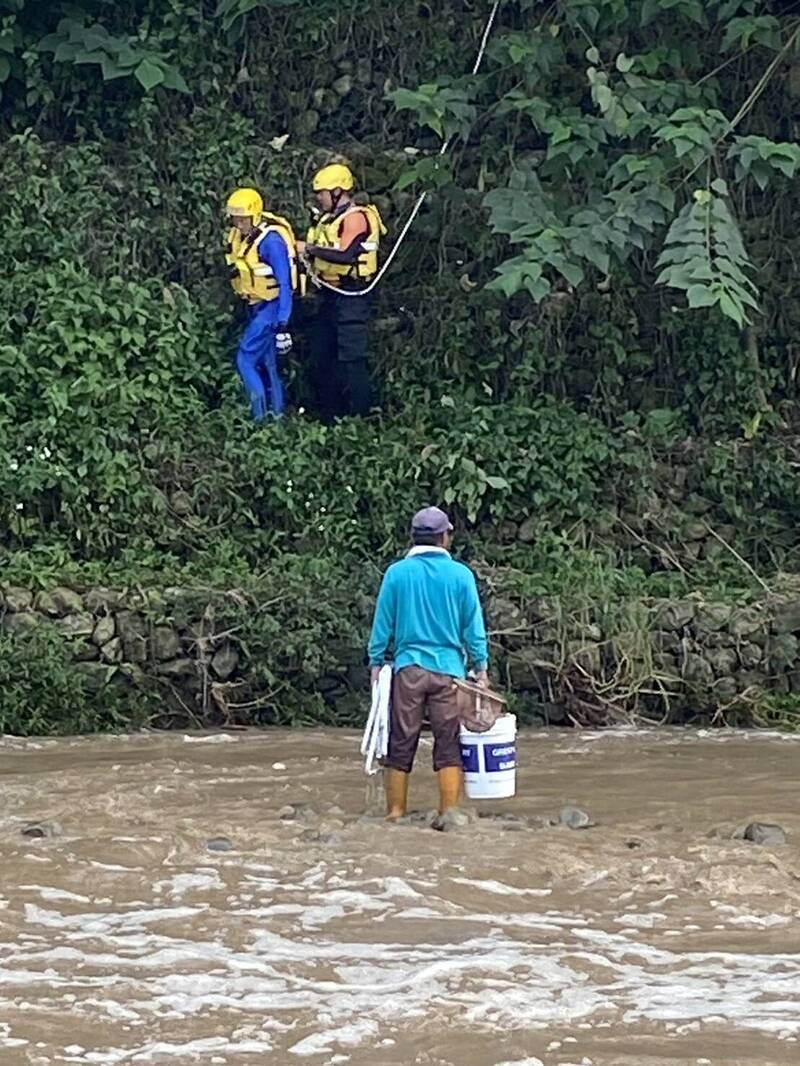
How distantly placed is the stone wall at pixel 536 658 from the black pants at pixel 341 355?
2947 mm

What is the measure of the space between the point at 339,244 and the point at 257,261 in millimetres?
626

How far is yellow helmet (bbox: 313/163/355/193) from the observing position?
560 inches

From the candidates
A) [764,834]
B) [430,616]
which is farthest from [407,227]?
[764,834]

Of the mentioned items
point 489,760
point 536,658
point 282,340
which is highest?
point 282,340

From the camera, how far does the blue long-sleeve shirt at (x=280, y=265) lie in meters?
14.1

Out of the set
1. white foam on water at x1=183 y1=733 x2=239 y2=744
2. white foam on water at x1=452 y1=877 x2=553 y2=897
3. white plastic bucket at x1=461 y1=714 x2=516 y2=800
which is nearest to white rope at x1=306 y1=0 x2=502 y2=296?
white foam on water at x1=183 y1=733 x2=239 y2=744

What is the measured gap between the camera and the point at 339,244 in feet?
46.8

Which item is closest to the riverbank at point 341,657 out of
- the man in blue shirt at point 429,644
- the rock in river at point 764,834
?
the man in blue shirt at point 429,644

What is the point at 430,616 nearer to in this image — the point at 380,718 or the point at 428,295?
the point at 380,718

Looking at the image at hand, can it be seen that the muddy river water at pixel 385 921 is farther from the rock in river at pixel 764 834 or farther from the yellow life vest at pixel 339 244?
the yellow life vest at pixel 339 244

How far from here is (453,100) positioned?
1403 centimetres

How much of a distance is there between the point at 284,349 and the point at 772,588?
4.13 meters

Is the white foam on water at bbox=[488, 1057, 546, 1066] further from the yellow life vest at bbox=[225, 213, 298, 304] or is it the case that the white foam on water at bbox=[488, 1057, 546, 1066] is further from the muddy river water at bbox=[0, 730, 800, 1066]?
the yellow life vest at bbox=[225, 213, 298, 304]

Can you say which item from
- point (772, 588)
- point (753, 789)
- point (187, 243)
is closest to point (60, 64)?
point (187, 243)
